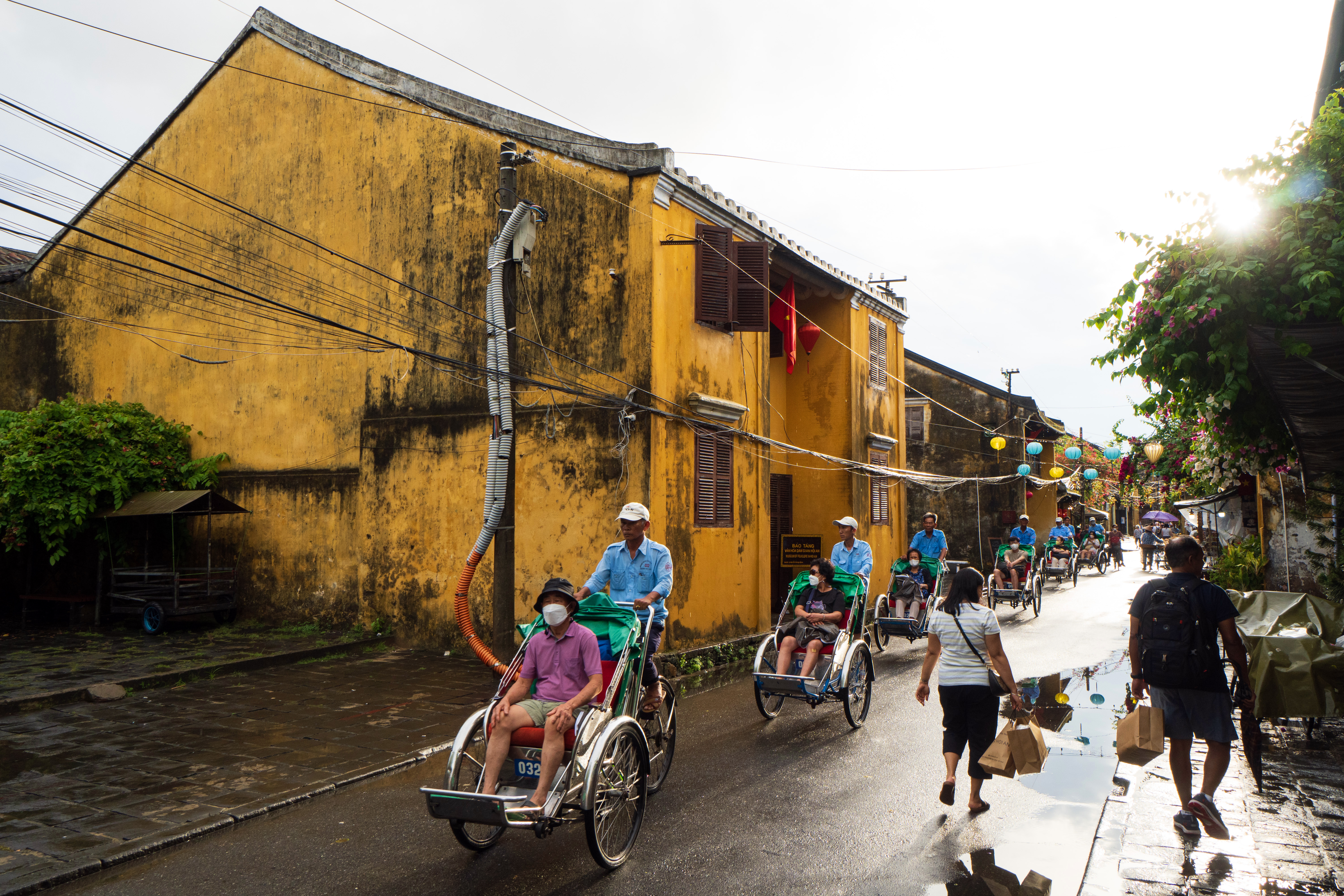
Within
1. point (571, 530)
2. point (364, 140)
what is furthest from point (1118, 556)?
point (364, 140)

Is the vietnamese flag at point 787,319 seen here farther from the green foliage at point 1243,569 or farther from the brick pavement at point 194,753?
the brick pavement at point 194,753

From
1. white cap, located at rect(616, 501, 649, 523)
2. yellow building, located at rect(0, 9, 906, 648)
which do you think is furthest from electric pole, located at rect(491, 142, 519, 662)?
white cap, located at rect(616, 501, 649, 523)

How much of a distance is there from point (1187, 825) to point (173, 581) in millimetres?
13592

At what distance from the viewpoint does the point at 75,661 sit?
1084cm

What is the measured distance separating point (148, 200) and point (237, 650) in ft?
31.3

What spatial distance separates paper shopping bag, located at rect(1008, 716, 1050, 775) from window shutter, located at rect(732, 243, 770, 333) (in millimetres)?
8321

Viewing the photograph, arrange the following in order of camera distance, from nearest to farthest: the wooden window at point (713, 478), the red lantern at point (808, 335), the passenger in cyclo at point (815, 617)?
the passenger in cyclo at point (815, 617), the wooden window at point (713, 478), the red lantern at point (808, 335)

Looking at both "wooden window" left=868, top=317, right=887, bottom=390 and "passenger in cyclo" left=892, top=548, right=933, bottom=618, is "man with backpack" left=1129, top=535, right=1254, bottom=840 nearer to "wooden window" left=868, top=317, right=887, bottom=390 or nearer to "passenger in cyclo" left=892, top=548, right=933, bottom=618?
"passenger in cyclo" left=892, top=548, right=933, bottom=618

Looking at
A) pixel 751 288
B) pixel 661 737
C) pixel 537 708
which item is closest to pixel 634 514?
pixel 661 737

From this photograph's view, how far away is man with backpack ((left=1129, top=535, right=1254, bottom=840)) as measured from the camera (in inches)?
200

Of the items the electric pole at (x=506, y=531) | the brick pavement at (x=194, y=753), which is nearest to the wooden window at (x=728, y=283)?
the electric pole at (x=506, y=531)

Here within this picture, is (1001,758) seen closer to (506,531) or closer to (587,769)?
(587,769)

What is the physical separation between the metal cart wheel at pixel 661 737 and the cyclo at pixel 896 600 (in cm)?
677

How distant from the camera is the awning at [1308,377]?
5352mm
